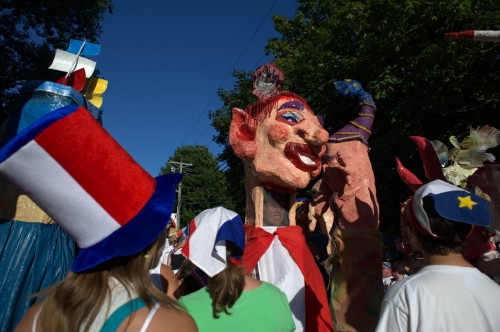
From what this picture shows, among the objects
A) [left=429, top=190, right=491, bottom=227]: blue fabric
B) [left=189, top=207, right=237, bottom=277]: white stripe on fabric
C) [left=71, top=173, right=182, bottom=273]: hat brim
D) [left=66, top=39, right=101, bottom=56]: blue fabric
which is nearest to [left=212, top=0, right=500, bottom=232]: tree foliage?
[left=66, top=39, right=101, bottom=56]: blue fabric

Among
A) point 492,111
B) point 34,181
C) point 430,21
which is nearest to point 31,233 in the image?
point 34,181

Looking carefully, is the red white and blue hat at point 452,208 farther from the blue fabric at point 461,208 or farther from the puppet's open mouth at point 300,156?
the puppet's open mouth at point 300,156

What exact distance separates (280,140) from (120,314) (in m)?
2.60

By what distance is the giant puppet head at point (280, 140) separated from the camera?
356cm

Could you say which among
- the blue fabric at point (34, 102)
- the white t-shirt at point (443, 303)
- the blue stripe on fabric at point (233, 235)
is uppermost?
the blue fabric at point (34, 102)

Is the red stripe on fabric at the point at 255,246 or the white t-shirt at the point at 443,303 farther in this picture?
the red stripe on fabric at the point at 255,246

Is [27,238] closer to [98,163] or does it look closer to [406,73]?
[98,163]

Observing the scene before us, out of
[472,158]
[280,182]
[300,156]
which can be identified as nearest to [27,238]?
[280,182]

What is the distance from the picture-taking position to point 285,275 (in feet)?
10.1

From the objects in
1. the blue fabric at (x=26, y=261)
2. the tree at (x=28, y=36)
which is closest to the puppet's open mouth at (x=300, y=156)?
the blue fabric at (x=26, y=261)

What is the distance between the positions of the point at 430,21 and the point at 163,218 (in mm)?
7325

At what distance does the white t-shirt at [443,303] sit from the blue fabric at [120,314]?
3.34 ft

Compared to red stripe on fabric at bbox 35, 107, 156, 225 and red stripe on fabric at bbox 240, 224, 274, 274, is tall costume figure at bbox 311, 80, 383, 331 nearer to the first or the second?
red stripe on fabric at bbox 240, 224, 274, 274

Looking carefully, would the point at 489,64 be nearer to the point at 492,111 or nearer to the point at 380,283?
the point at 492,111
